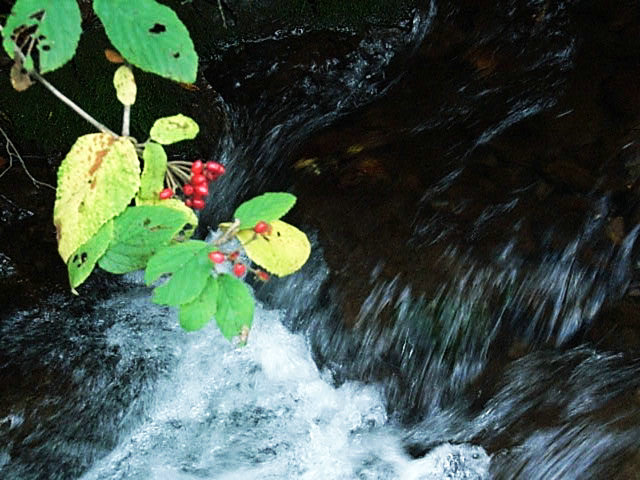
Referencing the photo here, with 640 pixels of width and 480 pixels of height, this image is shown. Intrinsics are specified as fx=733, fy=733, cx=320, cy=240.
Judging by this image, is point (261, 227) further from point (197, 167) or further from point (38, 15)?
point (38, 15)

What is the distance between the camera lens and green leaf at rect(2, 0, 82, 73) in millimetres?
1184

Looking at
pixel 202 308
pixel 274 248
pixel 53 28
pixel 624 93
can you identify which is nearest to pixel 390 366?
pixel 274 248

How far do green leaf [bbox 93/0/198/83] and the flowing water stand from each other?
4.80ft

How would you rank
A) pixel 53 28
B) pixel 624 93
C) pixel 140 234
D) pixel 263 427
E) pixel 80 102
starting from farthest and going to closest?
1. pixel 80 102
2. pixel 624 93
3. pixel 263 427
4. pixel 140 234
5. pixel 53 28

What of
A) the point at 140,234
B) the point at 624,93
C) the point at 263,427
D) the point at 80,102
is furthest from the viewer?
the point at 80,102

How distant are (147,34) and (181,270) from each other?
0.40m

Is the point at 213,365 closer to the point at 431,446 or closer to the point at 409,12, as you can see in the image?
the point at 431,446

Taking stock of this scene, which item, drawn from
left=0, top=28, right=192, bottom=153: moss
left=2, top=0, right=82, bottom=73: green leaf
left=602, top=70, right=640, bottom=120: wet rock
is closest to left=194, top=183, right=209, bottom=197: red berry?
left=2, top=0, right=82, bottom=73: green leaf

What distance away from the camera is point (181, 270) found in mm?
1210

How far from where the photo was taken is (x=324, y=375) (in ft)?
8.53

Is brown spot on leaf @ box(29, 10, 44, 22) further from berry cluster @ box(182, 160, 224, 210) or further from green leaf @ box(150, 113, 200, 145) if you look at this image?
berry cluster @ box(182, 160, 224, 210)

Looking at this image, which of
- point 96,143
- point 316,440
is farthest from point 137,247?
point 316,440

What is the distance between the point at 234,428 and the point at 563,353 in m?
1.11

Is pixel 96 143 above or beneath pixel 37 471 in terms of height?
above
